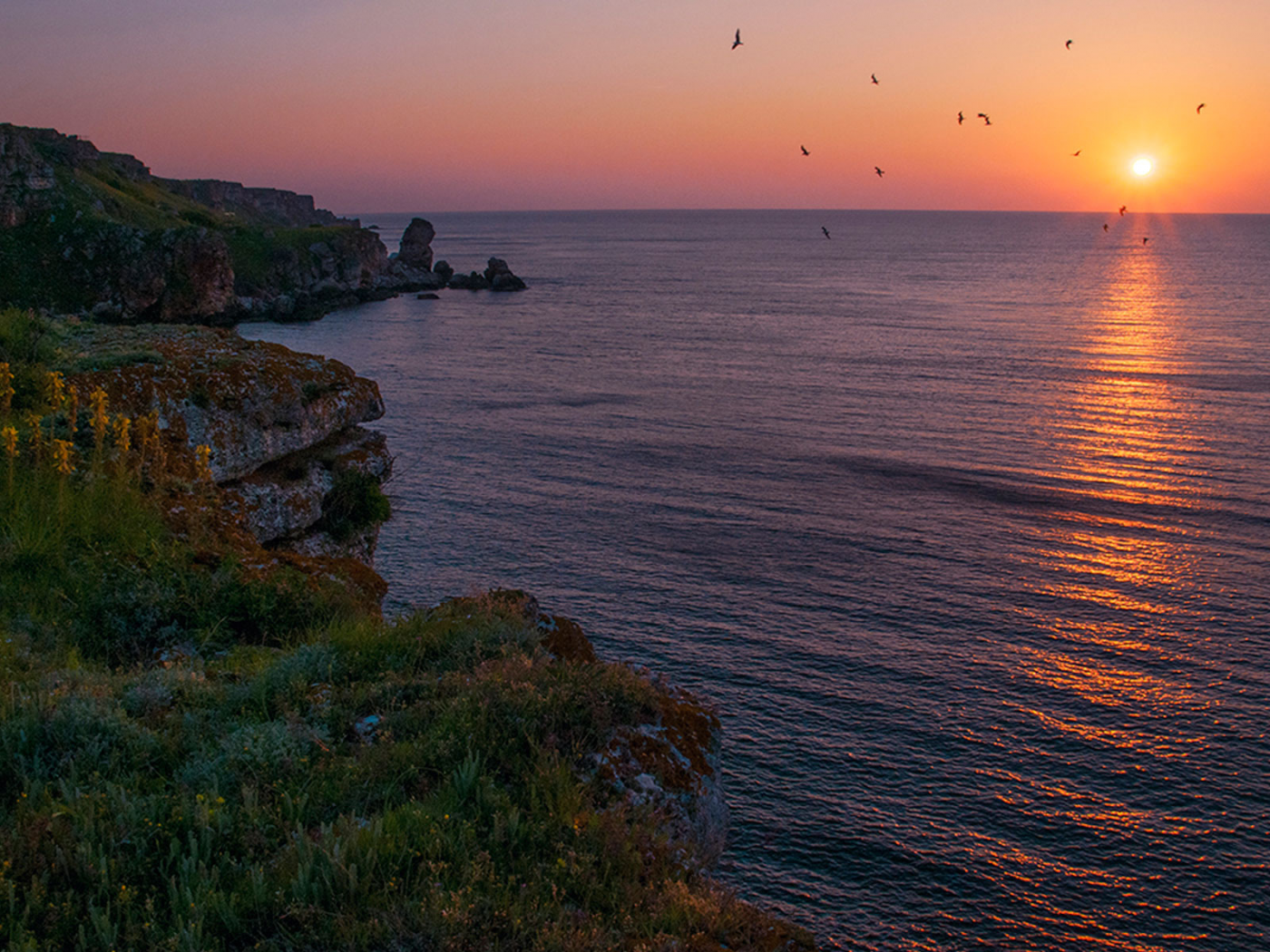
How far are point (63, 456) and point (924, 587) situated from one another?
2155 cm

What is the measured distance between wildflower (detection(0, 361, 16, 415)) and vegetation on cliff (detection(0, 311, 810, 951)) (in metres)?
1.29

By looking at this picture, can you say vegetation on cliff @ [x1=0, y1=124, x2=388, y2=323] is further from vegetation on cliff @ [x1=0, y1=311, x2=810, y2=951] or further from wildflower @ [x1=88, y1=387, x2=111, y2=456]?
vegetation on cliff @ [x1=0, y1=311, x2=810, y2=951]

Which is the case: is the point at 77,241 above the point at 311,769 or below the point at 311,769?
above

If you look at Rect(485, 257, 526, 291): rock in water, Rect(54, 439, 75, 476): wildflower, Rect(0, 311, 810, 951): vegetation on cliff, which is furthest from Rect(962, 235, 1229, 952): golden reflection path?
Rect(485, 257, 526, 291): rock in water

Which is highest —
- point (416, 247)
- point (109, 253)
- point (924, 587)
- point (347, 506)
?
point (416, 247)

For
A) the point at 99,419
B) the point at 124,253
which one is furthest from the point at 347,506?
the point at 124,253

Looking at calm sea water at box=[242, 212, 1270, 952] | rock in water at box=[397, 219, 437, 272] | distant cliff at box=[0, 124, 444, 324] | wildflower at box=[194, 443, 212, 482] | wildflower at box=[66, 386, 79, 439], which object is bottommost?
calm sea water at box=[242, 212, 1270, 952]

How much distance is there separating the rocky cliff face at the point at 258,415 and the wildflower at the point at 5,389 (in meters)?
1.84

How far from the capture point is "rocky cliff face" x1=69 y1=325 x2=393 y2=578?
14.1m

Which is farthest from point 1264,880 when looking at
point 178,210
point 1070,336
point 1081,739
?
point 178,210

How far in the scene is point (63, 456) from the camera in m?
9.68

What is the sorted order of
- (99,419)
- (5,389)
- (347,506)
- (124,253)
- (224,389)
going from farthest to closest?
Result: (124,253), (347,506), (224,389), (5,389), (99,419)

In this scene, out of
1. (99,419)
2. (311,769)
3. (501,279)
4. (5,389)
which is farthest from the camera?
(501,279)

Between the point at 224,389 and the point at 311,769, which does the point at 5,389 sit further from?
the point at 311,769
